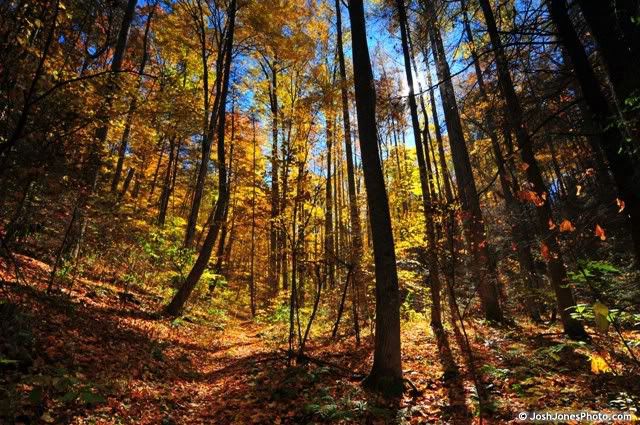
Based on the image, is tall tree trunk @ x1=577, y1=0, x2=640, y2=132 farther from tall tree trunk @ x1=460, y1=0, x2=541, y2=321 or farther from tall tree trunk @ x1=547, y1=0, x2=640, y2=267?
tall tree trunk @ x1=460, y1=0, x2=541, y2=321

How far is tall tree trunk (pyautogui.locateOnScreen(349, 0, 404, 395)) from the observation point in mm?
5586

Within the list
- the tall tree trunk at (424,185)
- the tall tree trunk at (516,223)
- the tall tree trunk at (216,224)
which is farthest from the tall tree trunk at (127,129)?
the tall tree trunk at (424,185)

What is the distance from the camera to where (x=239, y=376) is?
7.21 meters

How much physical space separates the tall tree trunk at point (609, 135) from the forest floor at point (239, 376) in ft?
4.35

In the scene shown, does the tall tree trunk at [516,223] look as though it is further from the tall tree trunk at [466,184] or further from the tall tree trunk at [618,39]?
the tall tree trunk at [618,39]

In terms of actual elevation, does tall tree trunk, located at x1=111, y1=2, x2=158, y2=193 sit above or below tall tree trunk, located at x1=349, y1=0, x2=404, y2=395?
above

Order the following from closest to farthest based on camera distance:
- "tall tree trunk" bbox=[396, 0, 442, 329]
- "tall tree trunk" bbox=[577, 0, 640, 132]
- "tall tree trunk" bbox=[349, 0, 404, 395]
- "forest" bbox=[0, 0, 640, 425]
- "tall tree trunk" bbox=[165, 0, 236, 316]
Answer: "tall tree trunk" bbox=[577, 0, 640, 132], "forest" bbox=[0, 0, 640, 425], "tall tree trunk" bbox=[349, 0, 404, 395], "tall tree trunk" bbox=[396, 0, 442, 329], "tall tree trunk" bbox=[165, 0, 236, 316]

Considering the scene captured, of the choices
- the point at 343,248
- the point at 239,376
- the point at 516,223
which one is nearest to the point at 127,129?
the point at 343,248

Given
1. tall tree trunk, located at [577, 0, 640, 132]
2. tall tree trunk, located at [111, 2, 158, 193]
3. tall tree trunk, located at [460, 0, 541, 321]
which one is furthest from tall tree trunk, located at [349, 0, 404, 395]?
tall tree trunk, located at [111, 2, 158, 193]

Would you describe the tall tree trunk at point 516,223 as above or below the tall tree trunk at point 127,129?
below

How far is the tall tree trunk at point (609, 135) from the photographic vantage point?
116 inches

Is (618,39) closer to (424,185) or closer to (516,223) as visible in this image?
(516,223)

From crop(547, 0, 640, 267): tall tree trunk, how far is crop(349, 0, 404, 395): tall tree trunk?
3.14 meters

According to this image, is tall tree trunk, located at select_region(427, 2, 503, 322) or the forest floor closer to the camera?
the forest floor
